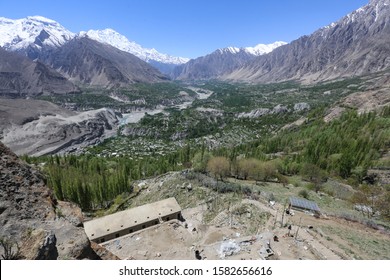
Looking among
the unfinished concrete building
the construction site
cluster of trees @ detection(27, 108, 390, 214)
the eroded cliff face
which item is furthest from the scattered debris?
cluster of trees @ detection(27, 108, 390, 214)

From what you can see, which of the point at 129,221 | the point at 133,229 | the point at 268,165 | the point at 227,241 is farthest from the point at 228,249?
the point at 268,165

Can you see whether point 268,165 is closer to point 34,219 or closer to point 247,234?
point 247,234

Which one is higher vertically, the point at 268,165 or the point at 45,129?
the point at 268,165

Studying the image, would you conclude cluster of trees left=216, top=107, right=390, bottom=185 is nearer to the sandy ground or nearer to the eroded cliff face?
the sandy ground

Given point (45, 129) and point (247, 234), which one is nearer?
point (247, 234)

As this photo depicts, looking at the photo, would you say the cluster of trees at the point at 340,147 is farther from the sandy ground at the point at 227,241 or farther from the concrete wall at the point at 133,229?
the concrete wall at the point at 133,229

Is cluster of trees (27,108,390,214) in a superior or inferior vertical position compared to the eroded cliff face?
inferior

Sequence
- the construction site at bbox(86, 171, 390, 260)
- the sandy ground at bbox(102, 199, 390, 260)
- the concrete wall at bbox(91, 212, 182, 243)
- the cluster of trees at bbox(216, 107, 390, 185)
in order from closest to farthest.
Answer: the sandy ground at bbox(102, 199, 390, 260)
the construction site at bbox(86, 171, 390, 260)
the concrete wall at bbox(91, 212, 182, 243)
the cluster of trees at bbox(216, 107, 390, 185)
